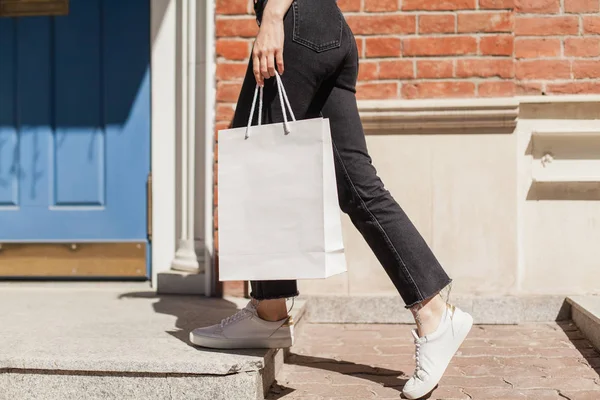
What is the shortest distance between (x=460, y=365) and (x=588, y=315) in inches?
27.9

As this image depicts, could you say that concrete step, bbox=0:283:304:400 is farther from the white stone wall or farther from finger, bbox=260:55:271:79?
the white stone wall

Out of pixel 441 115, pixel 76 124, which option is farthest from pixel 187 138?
pixel 441 115

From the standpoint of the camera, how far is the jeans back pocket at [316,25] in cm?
218

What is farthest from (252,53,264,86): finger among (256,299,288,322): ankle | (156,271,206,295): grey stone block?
(156,271,206,295): grey stone block

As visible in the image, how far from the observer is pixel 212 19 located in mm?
3572

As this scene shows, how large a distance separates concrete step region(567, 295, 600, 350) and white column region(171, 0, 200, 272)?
1.82m

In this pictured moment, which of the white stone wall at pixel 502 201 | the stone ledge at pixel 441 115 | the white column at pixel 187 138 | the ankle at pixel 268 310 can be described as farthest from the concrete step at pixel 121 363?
the stone ledge at pixel 441 115

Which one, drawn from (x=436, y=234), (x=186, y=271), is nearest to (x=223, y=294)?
(x=186, y=271)

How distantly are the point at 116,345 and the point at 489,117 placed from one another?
198cm

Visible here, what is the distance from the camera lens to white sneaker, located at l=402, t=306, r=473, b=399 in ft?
7.35

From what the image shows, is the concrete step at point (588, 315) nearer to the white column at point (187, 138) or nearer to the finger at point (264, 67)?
the finger at point (264, 67)

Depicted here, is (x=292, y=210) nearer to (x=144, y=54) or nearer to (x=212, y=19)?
(x=212, y=19)

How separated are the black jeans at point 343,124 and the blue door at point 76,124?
1.72 meters

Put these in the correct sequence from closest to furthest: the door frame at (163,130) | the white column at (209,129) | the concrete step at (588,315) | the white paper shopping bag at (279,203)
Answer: the white paper shopping bag at (279,203) < the concrete step at (588,315) < the white column at (209,129) < the door frame at (163,130)
